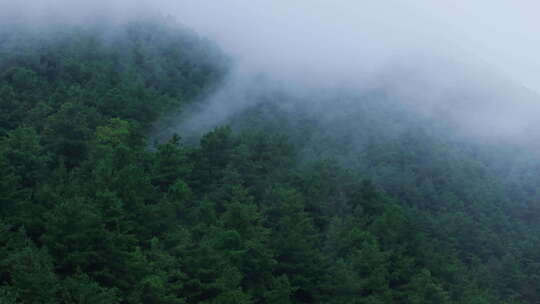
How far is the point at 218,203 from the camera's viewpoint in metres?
35.2

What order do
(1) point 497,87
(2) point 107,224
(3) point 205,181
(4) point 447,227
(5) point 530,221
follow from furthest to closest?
(1) point 497,87 → (5) point 530,221 → (4) point 447,227 → (3) point 205,181 → (2) point 107,224

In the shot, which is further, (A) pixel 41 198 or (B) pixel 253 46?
(B) pixel 253 46

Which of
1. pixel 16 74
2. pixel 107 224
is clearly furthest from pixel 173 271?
pixel 16 74

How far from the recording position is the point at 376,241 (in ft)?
111

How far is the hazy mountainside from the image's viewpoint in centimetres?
2242

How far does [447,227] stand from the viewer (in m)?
46.2

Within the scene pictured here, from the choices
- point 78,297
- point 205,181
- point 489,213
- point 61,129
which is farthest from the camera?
point 489,213

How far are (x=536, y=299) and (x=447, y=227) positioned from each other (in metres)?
7.75

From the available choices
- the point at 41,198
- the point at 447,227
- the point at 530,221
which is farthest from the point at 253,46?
the point at 41,198

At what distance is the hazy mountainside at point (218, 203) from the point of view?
73.6ft

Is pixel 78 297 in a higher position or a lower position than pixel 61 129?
lower

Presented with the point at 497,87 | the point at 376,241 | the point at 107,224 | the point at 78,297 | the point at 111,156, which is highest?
the point at 497,87

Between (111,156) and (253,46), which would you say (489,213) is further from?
(253,46)

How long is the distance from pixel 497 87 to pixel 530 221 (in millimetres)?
52909
